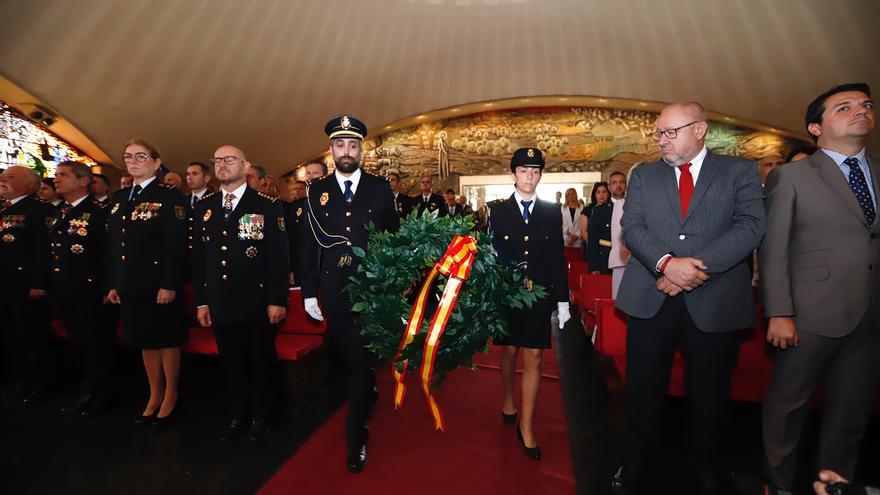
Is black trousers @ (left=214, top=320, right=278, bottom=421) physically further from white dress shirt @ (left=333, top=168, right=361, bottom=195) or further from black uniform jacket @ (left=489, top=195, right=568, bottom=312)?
black uniform jacket @ (left=489, top=195, right=568, bottom=312)

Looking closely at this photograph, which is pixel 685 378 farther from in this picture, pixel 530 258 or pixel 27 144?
pixel 27 144

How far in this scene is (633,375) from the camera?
202 cm

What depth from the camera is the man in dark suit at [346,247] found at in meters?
2.24

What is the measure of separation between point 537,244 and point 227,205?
197 cm

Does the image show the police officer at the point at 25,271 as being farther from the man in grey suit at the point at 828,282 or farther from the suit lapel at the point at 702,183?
the man in grey suit at the point at 828,282

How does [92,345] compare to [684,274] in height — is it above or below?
below

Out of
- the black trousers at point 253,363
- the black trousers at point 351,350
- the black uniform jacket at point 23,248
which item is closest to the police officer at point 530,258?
the black trousers at point 351,350

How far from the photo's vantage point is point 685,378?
6.44 feet

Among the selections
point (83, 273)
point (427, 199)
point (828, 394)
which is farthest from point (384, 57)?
point (828, 394)

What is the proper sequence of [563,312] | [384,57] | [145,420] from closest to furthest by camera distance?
[563,312]
[145,420]
[384,57]

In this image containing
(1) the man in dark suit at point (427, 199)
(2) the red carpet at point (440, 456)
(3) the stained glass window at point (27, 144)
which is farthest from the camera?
(3) the stained glass window at point (27, 144)

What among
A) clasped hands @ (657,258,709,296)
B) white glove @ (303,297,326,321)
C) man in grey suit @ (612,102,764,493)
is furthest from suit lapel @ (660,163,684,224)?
white glove @ (303,297,326,321)

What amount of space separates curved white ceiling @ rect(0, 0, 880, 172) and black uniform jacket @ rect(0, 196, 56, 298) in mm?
8057

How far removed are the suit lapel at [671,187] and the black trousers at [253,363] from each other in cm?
251
